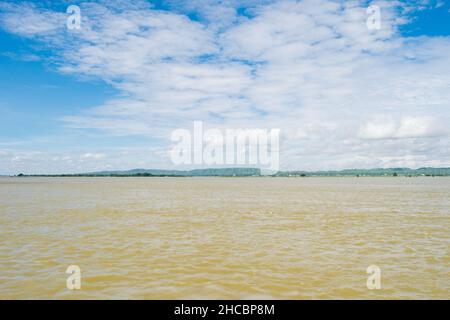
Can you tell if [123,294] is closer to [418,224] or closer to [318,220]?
[318,220]

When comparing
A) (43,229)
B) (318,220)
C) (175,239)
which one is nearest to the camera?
(175,239)

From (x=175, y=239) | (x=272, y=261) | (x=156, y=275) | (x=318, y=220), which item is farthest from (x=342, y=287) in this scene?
(x=318, y=220)

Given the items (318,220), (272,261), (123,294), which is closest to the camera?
(123,294)

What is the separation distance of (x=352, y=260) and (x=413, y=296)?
3782 mm

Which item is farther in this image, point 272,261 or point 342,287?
point 272,261

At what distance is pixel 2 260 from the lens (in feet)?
44.1

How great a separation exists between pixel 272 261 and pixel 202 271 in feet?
9.14
